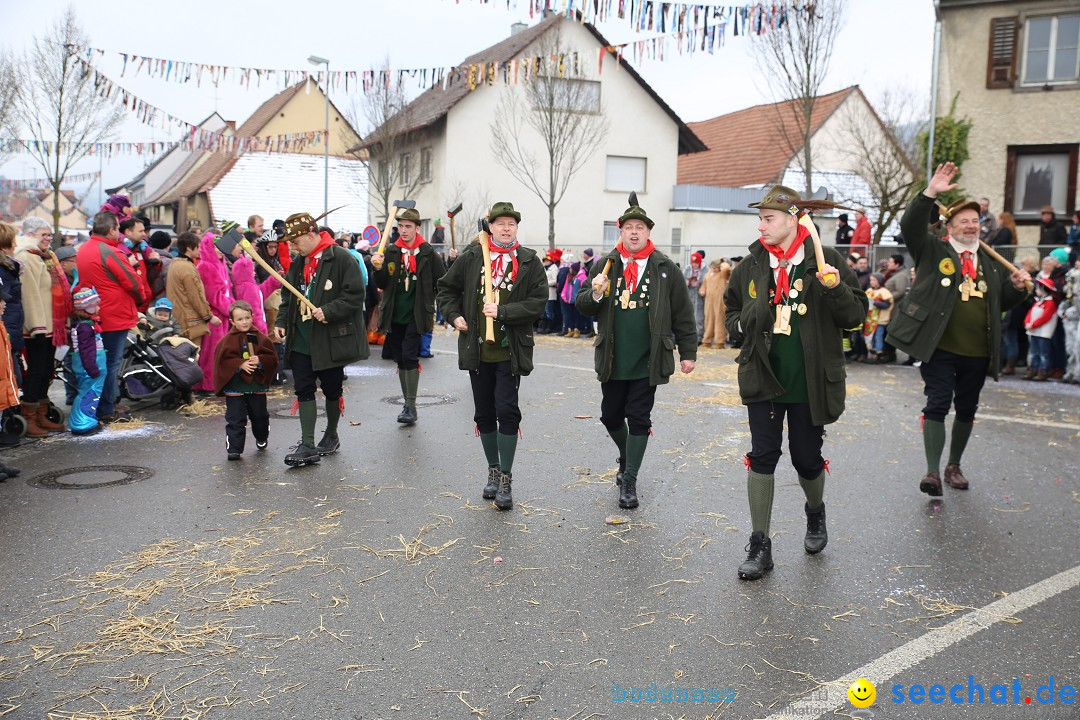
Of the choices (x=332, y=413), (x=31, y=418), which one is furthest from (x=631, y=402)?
(x=31, y=418)

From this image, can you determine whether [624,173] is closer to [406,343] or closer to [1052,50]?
[1052,50]

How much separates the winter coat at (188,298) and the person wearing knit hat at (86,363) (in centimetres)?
145

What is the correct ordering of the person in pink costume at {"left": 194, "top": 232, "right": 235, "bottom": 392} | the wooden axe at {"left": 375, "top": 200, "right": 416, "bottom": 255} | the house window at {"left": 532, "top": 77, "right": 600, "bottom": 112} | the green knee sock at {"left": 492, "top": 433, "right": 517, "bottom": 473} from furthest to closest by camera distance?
1. the house window at {"left": 532, "top": 77, "right": 600, "bottom": 112}
2. the person in pink costume at {"left": 194, "top": 232, "right": 235, "bottom": 392}
3. the wooden axe at {"left": 375, "top": 200, "right": 416, "bottom": 255}
4. the green knee sock at {"left": 492, "top": 433, "right": 517, "bottom": 473}

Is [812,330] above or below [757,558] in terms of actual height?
above

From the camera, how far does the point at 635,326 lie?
6.20 metres

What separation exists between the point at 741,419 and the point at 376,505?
4.56m

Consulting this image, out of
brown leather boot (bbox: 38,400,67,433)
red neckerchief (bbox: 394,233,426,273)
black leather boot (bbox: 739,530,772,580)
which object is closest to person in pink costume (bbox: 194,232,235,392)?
brown leather boot (bbox: 38,400,67,433)

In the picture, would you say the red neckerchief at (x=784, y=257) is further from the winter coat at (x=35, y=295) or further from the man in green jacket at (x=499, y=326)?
the winter coat at (x=35, y=295)

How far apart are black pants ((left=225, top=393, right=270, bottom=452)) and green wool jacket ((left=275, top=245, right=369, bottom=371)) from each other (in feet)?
1.65

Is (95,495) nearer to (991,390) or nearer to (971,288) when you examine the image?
(971,288)

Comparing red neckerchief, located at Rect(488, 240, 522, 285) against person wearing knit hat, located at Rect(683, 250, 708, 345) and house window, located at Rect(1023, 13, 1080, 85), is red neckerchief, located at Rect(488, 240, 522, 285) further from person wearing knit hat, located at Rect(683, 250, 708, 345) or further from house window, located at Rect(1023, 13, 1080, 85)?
house window, located at Rect(1023, 13, 1080, 85)

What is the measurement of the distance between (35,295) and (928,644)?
7710mm

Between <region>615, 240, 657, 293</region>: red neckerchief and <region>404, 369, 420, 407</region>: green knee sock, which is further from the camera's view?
<region>404, 369, 420, 407</region>: green knee sock

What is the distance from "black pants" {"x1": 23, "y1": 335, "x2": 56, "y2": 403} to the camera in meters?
8.53
